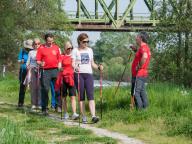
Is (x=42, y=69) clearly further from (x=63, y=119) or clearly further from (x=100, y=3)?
(x=100, y=3)

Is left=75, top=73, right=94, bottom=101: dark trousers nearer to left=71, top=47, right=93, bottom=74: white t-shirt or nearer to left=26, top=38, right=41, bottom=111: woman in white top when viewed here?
left=71, top=47, right=93, bottom=74: white t-shirt

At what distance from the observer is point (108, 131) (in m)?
9.44

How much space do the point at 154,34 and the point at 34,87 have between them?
6073 mm

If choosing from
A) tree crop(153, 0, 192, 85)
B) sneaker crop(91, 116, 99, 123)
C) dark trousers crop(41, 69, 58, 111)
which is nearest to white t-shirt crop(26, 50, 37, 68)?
dark trousers crop(41, 69, 58, 111)

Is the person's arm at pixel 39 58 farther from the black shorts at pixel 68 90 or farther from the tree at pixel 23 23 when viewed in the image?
the tree at pixel 23 23

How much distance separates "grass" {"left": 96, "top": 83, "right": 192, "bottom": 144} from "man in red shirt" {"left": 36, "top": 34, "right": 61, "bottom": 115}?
4.35ft

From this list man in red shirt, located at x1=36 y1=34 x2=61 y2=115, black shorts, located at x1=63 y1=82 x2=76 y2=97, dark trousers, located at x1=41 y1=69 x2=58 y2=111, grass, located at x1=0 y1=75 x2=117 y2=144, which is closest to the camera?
grass, located at x1=0 y1=75 x2=117 y2=144

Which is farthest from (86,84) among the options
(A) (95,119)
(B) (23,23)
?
(B) (23,23)

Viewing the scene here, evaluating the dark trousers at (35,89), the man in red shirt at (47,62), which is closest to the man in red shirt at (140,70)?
the man in red shirt at (47,62)

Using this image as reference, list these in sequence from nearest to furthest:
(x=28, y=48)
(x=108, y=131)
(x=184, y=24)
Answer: (x=108, y=131) → (x=28, y=48) → (x=184, y=24)

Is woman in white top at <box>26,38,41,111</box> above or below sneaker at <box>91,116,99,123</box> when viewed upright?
above

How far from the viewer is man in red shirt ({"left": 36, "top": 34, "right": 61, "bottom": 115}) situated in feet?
38.3

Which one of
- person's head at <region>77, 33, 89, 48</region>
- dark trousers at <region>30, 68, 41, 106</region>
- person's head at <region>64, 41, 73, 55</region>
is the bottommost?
dark trousers at <region>30, 68, 41, 106</region>

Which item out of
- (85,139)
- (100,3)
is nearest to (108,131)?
(85,139)
